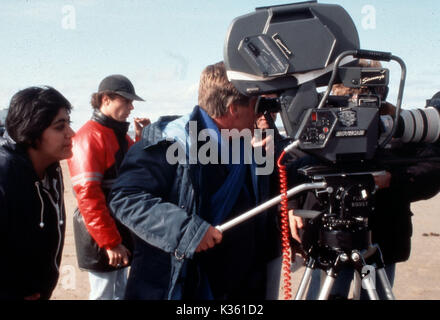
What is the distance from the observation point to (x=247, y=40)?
1943 mm

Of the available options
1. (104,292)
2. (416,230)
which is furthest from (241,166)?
(416,230)

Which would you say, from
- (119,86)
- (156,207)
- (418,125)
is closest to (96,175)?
(119,86)

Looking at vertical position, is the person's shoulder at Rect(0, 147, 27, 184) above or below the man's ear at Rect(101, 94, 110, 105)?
below

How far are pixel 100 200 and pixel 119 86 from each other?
999mm

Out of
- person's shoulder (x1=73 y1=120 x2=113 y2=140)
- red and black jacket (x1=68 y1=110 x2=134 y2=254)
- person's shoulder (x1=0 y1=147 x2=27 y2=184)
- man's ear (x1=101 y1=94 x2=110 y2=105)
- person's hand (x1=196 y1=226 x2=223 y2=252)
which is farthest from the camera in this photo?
man's ear (x1=101 y1=94 x2=110 y2=105)

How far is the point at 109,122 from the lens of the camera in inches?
135

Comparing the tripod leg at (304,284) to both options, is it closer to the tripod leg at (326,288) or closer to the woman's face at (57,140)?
the tripod leg at (326,288)

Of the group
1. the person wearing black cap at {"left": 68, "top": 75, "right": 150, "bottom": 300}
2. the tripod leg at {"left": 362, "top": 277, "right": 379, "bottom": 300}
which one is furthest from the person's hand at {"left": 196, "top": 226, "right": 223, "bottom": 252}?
the person wearing black cap at {"left": 68, "top": 75, "right": 150, "bottom": 300}

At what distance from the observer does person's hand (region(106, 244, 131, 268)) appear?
123 inches

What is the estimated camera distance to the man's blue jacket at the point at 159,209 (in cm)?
191

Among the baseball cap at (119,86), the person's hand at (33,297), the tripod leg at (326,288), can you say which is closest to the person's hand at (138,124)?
the baseball cap at (119,86)

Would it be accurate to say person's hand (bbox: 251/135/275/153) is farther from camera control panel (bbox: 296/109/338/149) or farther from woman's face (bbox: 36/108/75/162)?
woman's face (bbox: 36/108/75/162)

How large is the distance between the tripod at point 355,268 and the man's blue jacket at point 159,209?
0.54m
